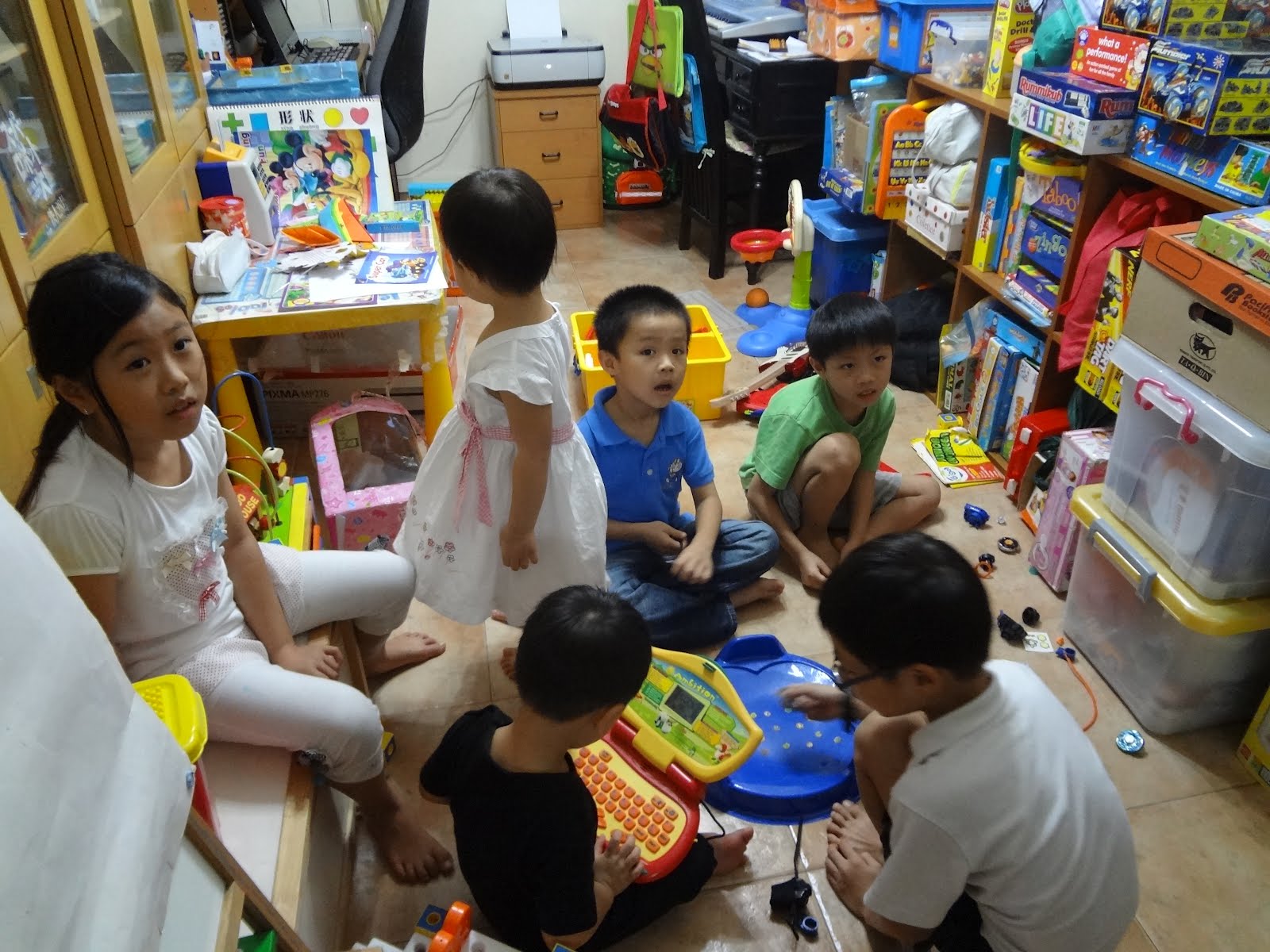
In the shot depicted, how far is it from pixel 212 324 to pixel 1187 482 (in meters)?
1.72

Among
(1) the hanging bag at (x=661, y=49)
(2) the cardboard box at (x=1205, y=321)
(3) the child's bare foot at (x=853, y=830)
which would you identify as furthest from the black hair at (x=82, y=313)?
(1) the hanging bag at (x=661, y=49)

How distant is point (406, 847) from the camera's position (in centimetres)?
128

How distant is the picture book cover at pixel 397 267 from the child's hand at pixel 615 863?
3.88 feet

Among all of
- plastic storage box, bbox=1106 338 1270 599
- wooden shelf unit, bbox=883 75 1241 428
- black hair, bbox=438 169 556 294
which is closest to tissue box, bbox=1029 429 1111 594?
plastic storage box, bbox=1106 338 1270 599

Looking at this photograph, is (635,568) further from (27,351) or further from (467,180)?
(27,351)

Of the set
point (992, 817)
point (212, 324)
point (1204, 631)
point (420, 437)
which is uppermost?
point (212, 324)

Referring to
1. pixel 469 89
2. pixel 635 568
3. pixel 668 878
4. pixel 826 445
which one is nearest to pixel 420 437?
pixel 635 568

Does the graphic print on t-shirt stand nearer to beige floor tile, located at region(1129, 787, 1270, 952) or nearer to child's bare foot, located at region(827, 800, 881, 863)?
child's bare foot, located at region(827, 800, 881, 863)

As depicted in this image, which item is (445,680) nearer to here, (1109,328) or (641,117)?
(1109,328)

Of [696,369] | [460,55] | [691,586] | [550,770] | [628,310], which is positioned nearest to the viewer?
[550,770]

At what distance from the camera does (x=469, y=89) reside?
12.7ft

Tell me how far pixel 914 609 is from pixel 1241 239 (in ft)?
2.66

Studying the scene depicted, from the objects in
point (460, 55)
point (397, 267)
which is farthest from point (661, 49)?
point (397, 267)

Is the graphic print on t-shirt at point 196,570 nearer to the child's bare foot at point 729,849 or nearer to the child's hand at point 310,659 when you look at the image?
the child's hand at point 310,659
